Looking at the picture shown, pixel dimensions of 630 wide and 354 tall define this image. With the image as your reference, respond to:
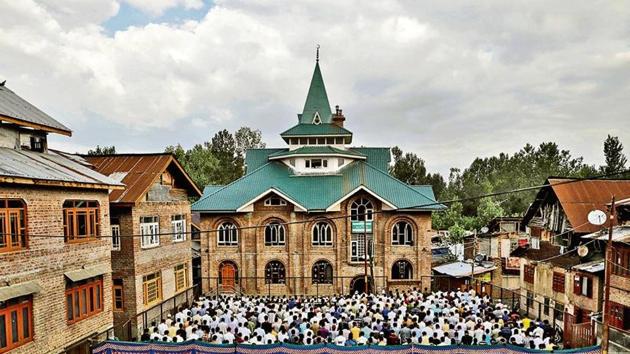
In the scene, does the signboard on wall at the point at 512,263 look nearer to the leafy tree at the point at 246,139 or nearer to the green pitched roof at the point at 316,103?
the green pitched roof at the point at 316,103

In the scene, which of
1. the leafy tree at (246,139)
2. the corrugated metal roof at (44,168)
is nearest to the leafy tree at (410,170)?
the leafy tree at (246,139)

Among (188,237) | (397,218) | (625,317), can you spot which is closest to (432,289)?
(397,218)

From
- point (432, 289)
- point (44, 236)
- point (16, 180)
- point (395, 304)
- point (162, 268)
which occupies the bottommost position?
point (432, 289)

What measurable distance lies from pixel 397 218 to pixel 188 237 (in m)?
13.2

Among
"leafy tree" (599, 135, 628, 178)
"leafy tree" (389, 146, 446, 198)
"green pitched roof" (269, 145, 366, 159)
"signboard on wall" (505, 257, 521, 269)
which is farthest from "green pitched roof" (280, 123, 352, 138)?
"leafy tree" (599, 135, 628, 178)

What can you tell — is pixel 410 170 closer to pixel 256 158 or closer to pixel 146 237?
pixel 256 158

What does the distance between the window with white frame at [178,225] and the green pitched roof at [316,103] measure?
48.4 ft

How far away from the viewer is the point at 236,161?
63.0m

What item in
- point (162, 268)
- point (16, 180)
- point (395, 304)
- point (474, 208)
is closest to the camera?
point (16, 180)

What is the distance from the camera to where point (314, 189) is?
30797mm

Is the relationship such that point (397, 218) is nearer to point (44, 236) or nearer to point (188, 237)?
point (188, 237)

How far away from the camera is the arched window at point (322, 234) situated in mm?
29859

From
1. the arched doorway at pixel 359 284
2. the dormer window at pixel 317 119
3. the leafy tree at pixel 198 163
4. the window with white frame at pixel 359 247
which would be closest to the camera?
the arched doorway at pixel 359 284

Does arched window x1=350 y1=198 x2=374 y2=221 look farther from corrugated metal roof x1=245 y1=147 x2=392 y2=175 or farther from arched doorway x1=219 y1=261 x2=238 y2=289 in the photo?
arched doorway x1=219 y1=261 x2=238 y2=289
